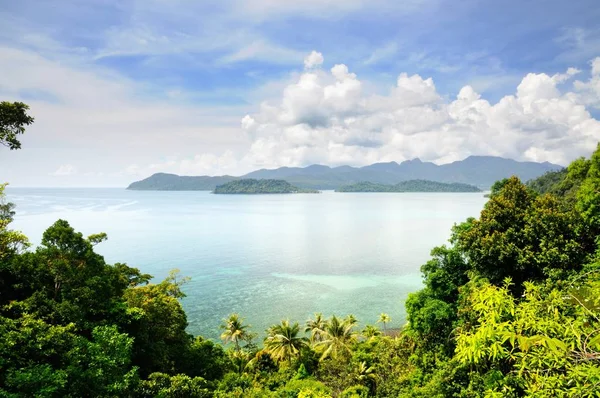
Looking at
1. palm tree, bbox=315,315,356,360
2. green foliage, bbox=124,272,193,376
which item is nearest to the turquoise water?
palm tree, bbox=315,315,356,360

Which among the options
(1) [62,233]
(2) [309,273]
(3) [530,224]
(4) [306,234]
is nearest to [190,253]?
(2) [309,273]

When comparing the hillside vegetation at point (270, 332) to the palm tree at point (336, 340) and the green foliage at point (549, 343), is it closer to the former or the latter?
the palm tree at point (336, 340)

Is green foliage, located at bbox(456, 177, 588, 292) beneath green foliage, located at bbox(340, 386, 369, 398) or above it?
above

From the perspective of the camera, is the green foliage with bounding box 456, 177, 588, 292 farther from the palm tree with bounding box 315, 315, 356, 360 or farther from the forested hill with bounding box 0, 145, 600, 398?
the palm tree with bounding box 315, 315, 356, 360

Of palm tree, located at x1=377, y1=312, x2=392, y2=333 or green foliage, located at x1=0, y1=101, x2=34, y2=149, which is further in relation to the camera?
palm tree, located at x1=377, y1=312, x2=392, y2=333

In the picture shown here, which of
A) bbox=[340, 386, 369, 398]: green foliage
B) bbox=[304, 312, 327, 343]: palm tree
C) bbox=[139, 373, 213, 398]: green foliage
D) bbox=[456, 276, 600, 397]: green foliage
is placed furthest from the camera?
bbox=[304, 312, 327, 343]: palm tree

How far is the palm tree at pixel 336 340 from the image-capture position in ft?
73.6

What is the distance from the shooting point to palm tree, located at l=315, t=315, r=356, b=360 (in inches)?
883

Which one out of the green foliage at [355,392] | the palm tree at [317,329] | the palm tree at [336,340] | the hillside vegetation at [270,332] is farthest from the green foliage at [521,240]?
the palm tree at [317,329]

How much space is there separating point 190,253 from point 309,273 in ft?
75.5

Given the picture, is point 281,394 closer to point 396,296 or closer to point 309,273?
point 396,296

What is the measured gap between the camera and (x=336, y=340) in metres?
22.6

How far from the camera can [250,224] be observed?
96.4 metres

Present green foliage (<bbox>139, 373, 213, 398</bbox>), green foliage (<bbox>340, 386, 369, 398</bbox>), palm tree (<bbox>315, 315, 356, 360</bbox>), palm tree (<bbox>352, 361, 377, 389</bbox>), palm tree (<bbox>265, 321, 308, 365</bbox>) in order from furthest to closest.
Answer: palm tree (<bbox>315, 315, 356, 360</bbox>)
palm tree (<bbox>265, 321, 308, 365</bbox>)
palm tree (<bbox>352, 361, 377, 389</bbox>)
green foliage (<bbox>340, 386, 369, 398</bbox>)
green foliage (<bbox>139, 373, 213, 398</bbox>)
